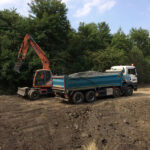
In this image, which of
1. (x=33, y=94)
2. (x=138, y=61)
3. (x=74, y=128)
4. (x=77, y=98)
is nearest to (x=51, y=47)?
(x=33, y=94)

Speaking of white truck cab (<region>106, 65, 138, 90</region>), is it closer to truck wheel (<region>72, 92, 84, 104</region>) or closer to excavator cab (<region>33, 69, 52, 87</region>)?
truck wheel (<region>72, 92, 84, 104</region>)

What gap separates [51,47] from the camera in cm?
2364

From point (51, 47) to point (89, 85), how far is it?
40.5ft

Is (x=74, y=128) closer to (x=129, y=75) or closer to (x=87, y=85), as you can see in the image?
(x=87, y=85)

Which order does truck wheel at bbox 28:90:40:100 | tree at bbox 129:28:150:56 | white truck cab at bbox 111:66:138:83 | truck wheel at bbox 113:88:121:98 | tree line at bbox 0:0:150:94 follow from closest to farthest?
truck wheel at bbox 28:90:40:100 → truck wheel at bbox 113:88:121:98 → white truck cab at bbox 111:66:138:83 → tree line at bbox 0:0:150:94 → tree at bbox 129:28:150:56

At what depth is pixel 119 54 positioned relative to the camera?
27375mm

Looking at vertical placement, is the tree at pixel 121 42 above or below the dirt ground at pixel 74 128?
above

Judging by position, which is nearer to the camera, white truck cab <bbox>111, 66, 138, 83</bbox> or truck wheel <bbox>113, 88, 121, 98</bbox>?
truck wheel <bbox>113, 88, 121, 98</bbox>

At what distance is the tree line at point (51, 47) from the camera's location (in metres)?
18.7

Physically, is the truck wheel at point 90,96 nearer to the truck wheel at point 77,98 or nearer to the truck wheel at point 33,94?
the truck wheel at point 77,98

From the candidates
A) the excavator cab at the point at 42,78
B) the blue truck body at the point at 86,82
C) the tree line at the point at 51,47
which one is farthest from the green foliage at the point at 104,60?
the excavator cab at the point at 42,78

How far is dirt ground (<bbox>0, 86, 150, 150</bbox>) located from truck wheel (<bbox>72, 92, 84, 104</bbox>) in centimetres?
175

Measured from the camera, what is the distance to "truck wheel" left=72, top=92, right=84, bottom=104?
12203 mm

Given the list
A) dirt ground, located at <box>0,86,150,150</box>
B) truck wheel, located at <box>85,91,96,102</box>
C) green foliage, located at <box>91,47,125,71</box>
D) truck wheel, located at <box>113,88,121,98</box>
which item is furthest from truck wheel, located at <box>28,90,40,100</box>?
green foliage, located at <box>91,47,125,71</box>
